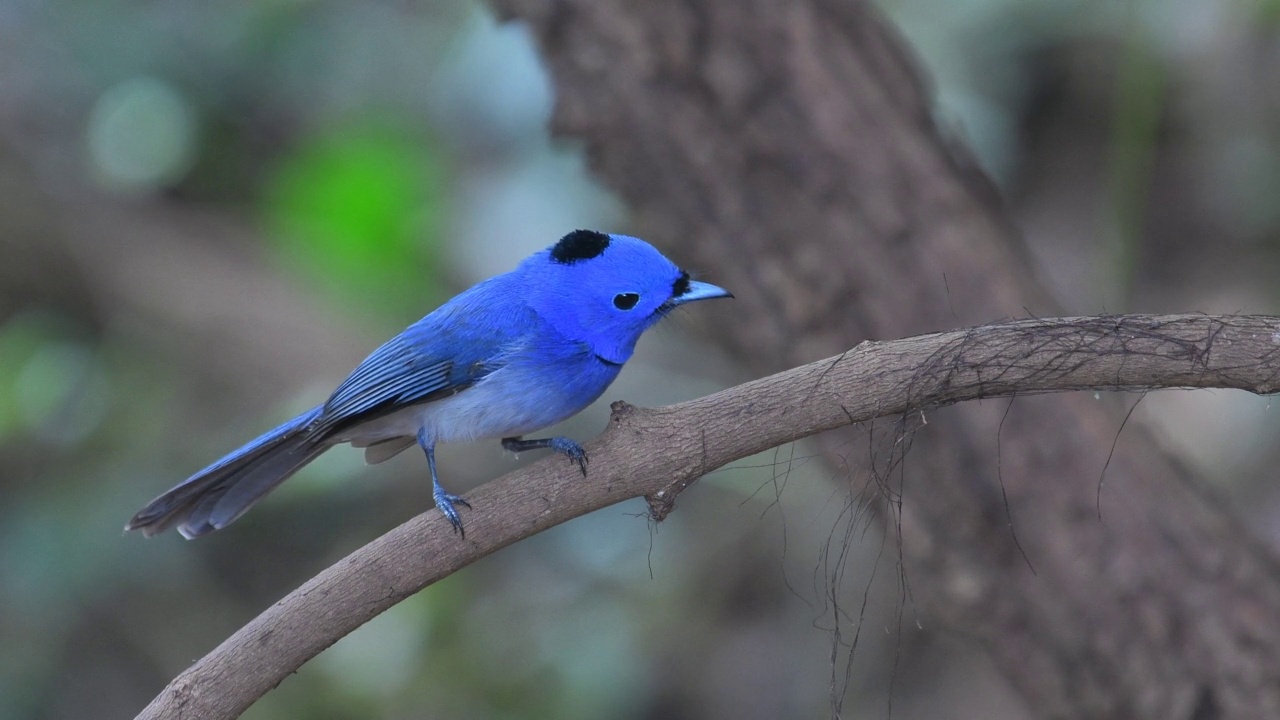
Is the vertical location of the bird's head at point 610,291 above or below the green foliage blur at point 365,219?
below

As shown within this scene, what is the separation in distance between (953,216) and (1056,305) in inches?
14.5

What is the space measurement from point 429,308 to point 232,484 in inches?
75.3

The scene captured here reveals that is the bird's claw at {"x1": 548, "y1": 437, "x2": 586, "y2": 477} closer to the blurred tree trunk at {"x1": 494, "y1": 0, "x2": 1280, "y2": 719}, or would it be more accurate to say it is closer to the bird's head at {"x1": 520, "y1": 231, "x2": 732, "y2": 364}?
the bird's head at {"x1": 520, "y1": 231, "x2": 732, "y2": 364}

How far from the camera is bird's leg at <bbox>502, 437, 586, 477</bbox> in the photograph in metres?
1.89

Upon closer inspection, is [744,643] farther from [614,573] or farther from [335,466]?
[335,466]

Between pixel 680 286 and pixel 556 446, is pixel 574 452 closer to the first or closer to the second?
pixel 556 446

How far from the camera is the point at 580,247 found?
238cm

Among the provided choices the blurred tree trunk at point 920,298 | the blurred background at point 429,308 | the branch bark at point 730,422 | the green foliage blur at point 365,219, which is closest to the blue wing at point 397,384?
the branch bark at point 730,422

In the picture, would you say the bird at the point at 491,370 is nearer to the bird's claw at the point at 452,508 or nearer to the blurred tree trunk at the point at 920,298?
the bird's claw at the point at 452,508

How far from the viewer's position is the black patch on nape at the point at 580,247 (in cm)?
236

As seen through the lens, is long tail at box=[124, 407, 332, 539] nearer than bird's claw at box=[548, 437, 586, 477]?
No

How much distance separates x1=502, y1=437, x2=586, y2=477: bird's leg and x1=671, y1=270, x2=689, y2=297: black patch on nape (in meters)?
0.34

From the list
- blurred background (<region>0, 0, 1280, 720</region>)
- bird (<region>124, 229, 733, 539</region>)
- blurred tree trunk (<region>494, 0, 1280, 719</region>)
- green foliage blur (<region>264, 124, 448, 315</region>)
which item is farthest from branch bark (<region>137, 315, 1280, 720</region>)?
green foliage blur (<region>264, 124, 448, 315</region>)

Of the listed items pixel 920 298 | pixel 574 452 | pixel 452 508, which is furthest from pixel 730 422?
pixel 920 298
